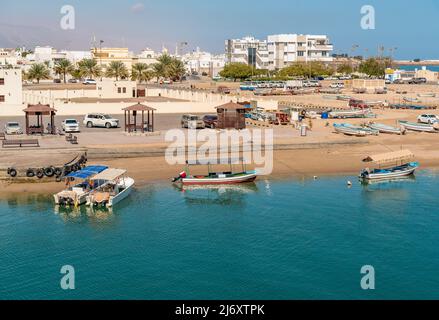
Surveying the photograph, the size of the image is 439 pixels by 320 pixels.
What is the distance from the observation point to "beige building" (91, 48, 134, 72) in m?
165

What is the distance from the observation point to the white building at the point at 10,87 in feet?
246

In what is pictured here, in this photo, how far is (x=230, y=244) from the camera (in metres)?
29.6

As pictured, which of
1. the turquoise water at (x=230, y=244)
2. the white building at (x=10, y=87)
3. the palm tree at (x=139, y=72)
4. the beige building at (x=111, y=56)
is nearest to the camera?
the turquoise water at (x=230, y=244)

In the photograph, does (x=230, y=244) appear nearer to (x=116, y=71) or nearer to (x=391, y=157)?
(x=391, y=157)

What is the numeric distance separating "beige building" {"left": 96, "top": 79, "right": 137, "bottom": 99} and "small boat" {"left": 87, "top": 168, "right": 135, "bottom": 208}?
192 ft

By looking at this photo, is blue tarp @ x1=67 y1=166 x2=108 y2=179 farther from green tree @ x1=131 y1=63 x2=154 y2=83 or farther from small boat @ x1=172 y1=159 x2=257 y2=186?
green tree @ x1=131 y1=63 x2=154 y2=83

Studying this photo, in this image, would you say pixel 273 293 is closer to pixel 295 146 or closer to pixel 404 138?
pixel 295 146

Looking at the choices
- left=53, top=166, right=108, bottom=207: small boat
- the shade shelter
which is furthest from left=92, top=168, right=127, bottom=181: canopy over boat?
the shade shelter

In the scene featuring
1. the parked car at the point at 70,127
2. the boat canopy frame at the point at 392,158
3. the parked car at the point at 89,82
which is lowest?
the boat canopy frame at the point at 392,158

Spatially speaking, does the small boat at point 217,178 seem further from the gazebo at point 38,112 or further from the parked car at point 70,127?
the parked car at point 70,127

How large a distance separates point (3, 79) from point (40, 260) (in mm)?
52726

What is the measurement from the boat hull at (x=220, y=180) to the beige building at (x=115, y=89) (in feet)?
190

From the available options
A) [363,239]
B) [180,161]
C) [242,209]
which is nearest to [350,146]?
[180,161]

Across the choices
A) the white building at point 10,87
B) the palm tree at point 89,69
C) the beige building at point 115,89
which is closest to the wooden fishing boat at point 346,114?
the beige building at point 115,89
